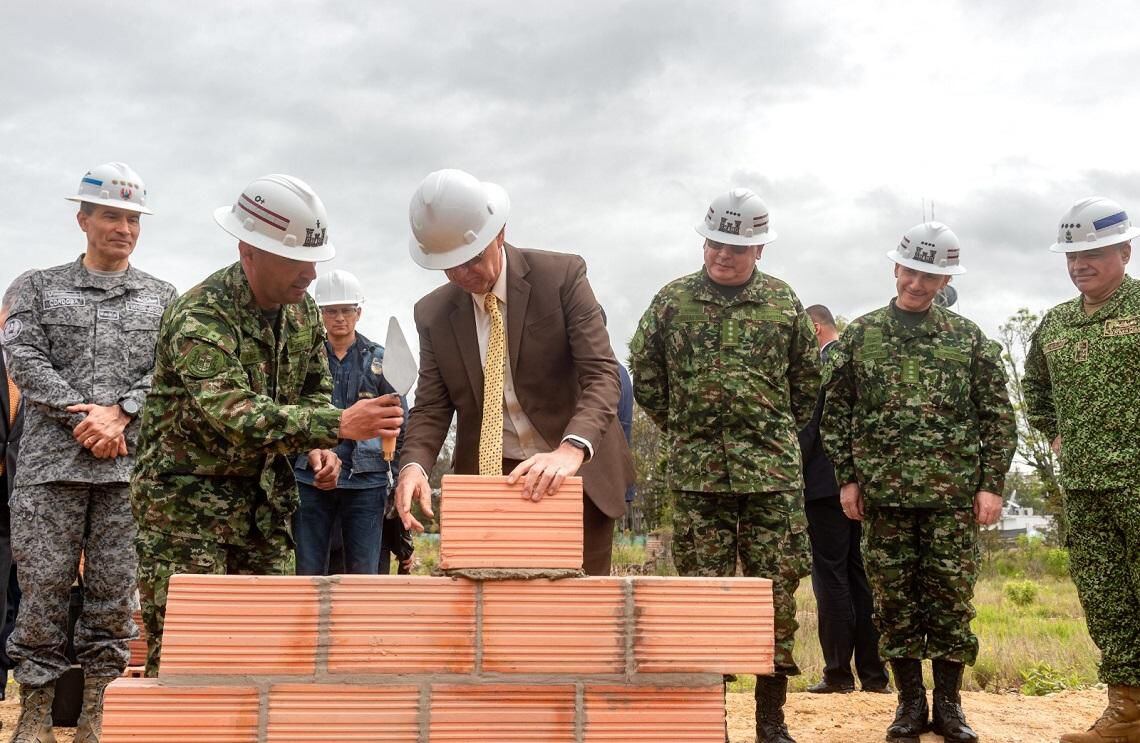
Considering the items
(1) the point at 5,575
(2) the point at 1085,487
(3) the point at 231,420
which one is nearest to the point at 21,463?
(1) the point at 5,575

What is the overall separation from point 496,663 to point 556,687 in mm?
170

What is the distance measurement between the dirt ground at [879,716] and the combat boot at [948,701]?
10 cm

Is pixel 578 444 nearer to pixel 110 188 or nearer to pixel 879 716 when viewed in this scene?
pixel 110 188

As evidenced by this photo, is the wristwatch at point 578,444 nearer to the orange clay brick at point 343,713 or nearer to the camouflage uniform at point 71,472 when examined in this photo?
the orange clay brick at point 343,713

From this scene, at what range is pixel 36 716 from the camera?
4410 mm

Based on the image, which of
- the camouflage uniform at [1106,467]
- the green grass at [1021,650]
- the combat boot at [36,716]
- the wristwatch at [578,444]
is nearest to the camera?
the wristwatch at [578,444]

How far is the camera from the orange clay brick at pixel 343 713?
8.74 ft

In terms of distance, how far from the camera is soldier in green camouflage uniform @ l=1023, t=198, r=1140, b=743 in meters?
4.80

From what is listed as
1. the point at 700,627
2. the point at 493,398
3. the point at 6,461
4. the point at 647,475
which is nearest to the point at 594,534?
the point at 493,398

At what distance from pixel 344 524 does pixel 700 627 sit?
357 cm

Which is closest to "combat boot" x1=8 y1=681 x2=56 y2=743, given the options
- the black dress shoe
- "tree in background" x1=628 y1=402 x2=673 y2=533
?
the black dress shoe

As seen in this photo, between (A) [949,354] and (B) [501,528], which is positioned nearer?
(B) [501,528]

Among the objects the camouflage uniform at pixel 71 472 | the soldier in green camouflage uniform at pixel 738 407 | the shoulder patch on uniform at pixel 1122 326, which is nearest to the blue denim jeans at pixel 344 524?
the camouflage uniform at pixel 71 472

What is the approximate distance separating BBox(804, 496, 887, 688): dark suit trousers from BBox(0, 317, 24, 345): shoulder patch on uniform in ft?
14.5
